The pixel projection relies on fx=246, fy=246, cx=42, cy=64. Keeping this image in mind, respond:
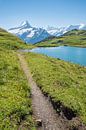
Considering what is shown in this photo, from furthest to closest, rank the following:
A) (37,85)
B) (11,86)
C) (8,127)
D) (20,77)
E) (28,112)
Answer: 1. (20,77)
2. (37,85)
3. (11,86)
4. (28,112)
5. (8,127)

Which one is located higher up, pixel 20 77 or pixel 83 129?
pixel 20 77

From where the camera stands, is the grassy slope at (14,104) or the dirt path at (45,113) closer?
the grassy slope at (14,104)

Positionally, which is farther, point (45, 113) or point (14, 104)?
point (14, 104)

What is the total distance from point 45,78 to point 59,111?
44.9 feet

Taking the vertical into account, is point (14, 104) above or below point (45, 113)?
above

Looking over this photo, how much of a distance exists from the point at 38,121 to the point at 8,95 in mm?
7280

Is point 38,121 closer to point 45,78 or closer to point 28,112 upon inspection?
point 28,112

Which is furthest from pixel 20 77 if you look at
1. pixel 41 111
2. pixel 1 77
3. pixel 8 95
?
pixel 41 111

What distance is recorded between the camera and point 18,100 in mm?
29109

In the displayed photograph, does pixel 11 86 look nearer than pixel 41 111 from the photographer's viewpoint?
No

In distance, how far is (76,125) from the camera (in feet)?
81.7

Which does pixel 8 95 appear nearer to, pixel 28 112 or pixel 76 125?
pixel 28 112

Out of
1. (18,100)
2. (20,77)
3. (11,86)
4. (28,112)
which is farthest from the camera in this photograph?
(20,77)

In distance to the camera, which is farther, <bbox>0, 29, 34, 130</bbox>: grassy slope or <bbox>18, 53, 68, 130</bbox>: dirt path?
<bbox>18, 53, 68, 130</bbox>: dirt path
